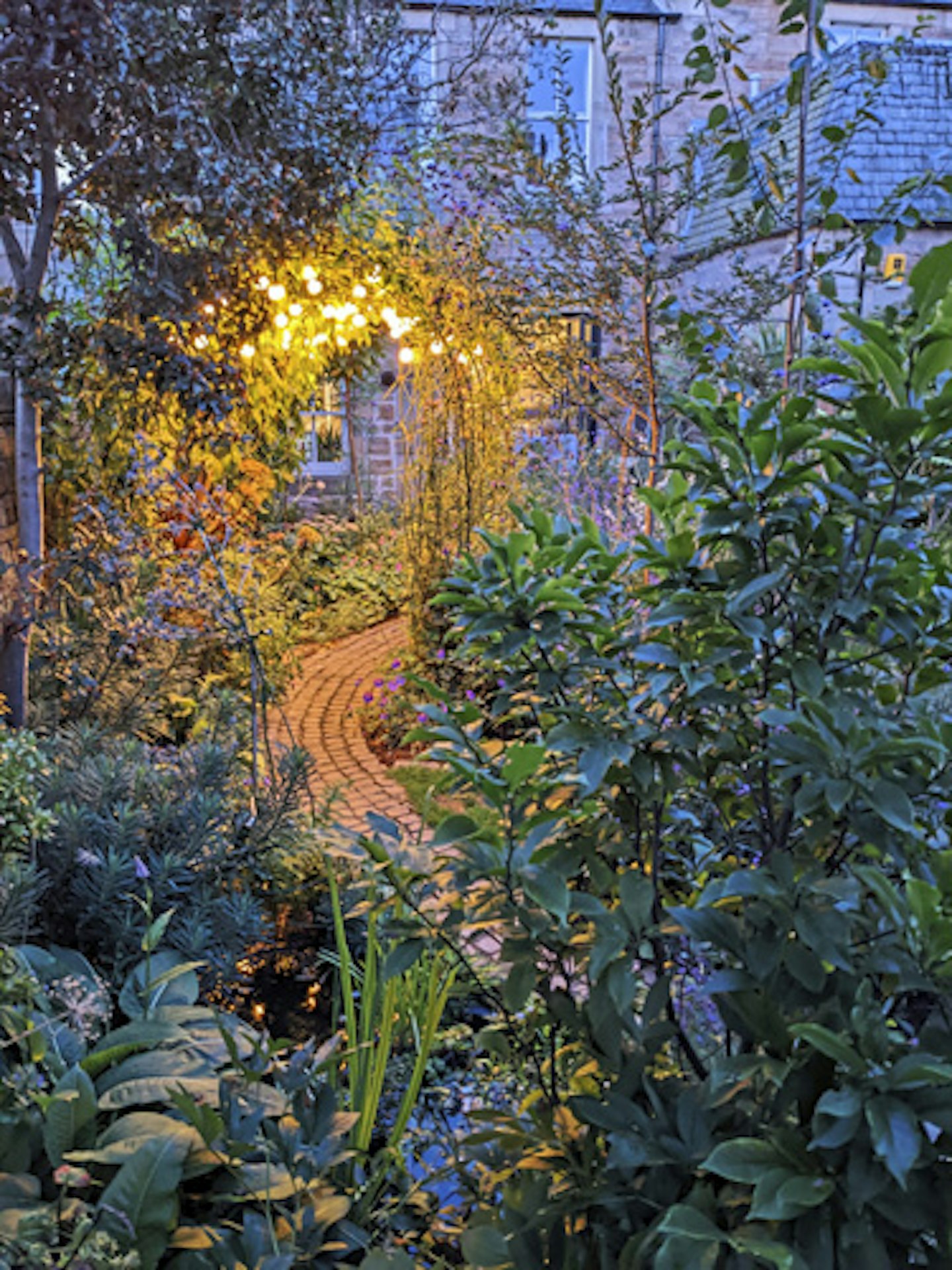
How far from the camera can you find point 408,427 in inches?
241

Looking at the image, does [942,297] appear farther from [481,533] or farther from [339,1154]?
[339,1154]

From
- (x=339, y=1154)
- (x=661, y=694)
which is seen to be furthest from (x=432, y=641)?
(x=661, y=694)

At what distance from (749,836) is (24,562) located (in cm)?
293

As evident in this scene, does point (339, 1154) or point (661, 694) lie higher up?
point (661, 694)

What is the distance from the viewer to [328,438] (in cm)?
979

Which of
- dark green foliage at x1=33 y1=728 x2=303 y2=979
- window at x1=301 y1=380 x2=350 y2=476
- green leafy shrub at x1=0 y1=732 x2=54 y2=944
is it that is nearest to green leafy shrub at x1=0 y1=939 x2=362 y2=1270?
green leafy shrub at x1=0 y1=732 x2=54 y2=944

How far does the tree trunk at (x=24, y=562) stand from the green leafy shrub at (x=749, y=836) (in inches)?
98.7

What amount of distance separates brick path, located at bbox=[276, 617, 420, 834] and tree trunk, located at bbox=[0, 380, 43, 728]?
1.11 metres

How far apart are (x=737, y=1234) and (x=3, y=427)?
13.1 ft

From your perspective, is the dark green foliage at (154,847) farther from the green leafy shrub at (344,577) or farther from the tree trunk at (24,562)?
the green leafy shrub at (344,577)

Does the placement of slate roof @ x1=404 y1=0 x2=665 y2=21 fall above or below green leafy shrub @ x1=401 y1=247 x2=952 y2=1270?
above

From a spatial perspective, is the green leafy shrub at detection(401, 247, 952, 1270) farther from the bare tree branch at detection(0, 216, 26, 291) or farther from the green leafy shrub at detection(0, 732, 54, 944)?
the bare tree branch at detection(0, 216, 26, 291)

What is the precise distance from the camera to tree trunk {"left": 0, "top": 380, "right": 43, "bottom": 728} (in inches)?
133

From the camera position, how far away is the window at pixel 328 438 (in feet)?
31.9
